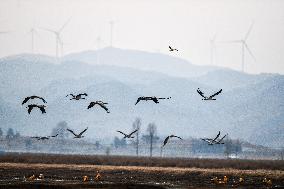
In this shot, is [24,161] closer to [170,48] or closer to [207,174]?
[207,174]

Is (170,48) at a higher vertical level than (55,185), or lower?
higher

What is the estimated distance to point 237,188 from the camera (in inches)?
2042

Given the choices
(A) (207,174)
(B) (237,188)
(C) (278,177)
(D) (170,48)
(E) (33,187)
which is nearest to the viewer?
(D) (170,48)

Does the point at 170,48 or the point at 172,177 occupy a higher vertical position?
the point at 170,48

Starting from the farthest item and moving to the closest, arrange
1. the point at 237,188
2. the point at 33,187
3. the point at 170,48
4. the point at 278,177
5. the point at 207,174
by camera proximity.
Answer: the point at 207,174, the point at 278,177, the point at 237,188, the point at 33,187, the point at 170,48

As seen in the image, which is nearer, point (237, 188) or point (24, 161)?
point (237, 188)

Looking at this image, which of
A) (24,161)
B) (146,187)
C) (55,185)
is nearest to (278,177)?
(146,187)

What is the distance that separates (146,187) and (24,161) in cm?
6439

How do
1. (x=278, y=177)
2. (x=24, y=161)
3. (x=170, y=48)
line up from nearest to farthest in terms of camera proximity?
(x=170, y=48)
(x=278, y=177)
(x=24, y=161)

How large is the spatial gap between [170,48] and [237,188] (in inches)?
677

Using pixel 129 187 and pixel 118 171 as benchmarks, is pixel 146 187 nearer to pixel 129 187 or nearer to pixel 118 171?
pixel 129 187

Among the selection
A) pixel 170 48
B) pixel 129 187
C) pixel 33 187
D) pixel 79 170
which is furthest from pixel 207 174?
pixel 170 48

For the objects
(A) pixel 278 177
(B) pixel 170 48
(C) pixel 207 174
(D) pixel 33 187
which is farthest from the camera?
(C) pixel 207 174

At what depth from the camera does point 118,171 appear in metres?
81.8
